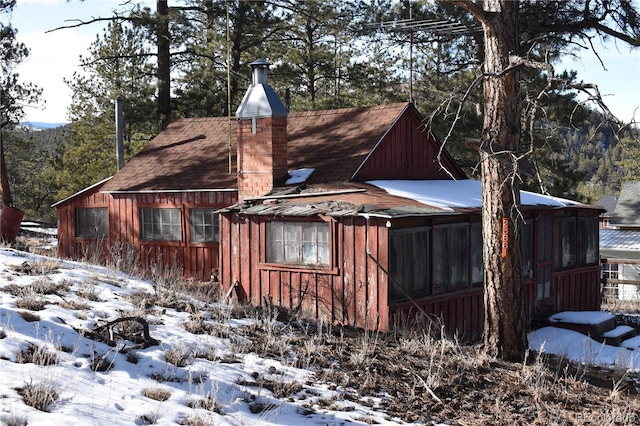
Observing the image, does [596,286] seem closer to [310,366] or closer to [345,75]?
[310,366]

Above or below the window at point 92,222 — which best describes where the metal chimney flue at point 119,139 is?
above

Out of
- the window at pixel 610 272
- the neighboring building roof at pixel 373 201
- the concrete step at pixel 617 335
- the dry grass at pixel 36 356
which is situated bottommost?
the window at pixel 610 272

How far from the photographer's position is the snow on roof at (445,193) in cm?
1355

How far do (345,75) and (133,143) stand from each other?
11.6 metres

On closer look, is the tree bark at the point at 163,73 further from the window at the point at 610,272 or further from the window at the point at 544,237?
the window at the point at 610,272

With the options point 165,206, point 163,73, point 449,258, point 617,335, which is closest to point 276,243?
point 449,258

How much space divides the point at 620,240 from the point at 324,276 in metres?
20.6

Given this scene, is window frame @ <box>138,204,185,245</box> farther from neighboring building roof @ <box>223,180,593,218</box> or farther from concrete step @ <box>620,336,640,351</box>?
concrete step @ <box>620,336,640,351</box>

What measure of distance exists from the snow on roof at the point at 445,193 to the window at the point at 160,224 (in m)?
5.29

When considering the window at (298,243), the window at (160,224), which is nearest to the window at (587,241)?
the window at (298,243)

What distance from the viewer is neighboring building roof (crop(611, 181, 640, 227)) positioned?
30.1 meters

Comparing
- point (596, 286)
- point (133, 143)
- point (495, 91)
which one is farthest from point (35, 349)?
point (133, 143)

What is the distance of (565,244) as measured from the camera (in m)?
16.8

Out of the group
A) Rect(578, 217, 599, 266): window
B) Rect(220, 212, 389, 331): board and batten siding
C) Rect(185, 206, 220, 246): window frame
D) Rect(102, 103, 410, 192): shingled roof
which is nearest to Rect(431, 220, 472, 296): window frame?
Rect(220, 212, 389, 331): board and batten siding
